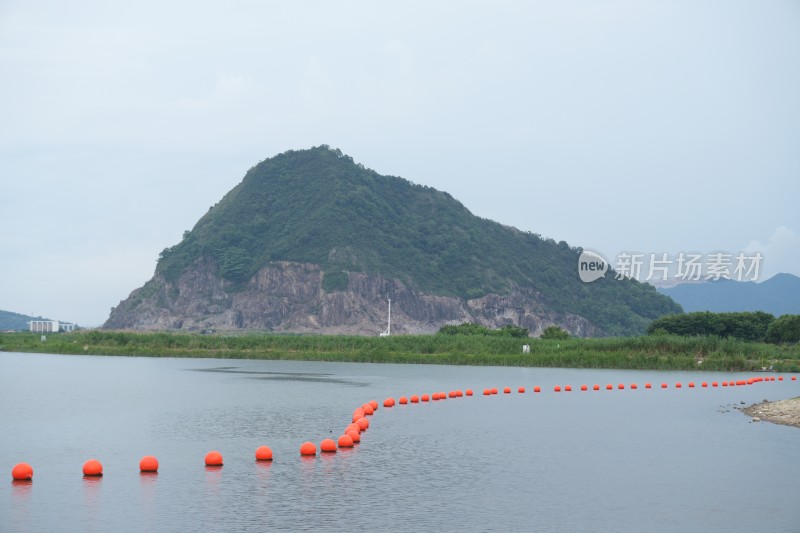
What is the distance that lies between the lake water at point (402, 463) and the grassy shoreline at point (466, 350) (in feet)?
71.0

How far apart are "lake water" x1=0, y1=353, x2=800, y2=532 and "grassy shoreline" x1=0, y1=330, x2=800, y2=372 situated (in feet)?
71.0

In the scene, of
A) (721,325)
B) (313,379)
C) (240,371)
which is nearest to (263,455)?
(313,379)

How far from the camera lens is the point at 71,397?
1940 inches

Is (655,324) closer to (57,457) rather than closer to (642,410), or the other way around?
(642,410)

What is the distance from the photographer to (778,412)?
40844 millimetres

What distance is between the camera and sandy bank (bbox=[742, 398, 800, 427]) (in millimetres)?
38781

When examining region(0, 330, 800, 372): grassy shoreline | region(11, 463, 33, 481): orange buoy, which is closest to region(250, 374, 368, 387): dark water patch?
region(0, 330, 800, 372): grassy shoreline

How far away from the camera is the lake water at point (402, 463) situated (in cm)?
2011

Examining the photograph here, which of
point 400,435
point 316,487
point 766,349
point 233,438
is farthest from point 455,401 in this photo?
point 766,349

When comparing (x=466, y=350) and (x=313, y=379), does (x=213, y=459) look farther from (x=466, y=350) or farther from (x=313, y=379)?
(x=466, y=350)

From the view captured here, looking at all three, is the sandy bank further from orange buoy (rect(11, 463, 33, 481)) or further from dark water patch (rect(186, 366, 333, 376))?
dark water patch (rect(186, 366, 333, 376))

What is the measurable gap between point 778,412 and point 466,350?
45.9 metres

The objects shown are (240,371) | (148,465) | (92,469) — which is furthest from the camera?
(240,371)

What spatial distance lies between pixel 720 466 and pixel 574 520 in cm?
952
